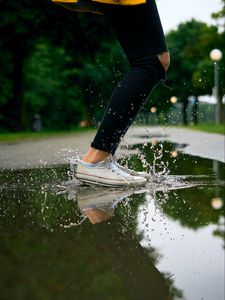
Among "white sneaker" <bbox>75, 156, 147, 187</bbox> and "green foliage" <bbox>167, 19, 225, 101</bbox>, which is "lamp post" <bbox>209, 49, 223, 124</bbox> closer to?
"green foliage" <bbox>167, 19, 225, 101</bbox>

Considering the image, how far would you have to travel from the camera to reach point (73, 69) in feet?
124

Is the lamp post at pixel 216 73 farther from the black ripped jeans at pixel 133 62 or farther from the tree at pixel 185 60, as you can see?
the black ripped jeans at pixel 133 62

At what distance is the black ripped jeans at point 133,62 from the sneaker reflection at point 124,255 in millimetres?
778

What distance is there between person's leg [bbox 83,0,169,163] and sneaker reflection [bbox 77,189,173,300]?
2.53ft

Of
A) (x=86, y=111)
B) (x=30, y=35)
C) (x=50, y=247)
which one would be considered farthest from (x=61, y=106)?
(x=50, y=247)

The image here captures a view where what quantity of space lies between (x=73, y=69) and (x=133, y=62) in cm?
3491

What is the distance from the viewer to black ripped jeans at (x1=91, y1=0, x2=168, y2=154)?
3.32 m

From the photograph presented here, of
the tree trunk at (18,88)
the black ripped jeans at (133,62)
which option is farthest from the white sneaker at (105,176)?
the tree trunk at (18,88)

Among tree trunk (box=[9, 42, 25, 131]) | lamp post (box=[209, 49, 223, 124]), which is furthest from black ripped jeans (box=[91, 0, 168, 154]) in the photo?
lamp post (box=[209, 49, 223, 124])

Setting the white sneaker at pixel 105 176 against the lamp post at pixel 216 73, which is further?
the lamp post at pixel 216 73

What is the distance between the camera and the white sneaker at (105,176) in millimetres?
3326

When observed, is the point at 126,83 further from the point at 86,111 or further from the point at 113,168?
the point at 86,111

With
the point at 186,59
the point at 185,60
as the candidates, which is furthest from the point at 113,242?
the point at 185,60

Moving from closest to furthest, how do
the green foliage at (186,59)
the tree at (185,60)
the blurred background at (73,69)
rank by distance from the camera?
the blurred background at (73,69) → the green foliage at (186,59) → the tree at (185,60)
